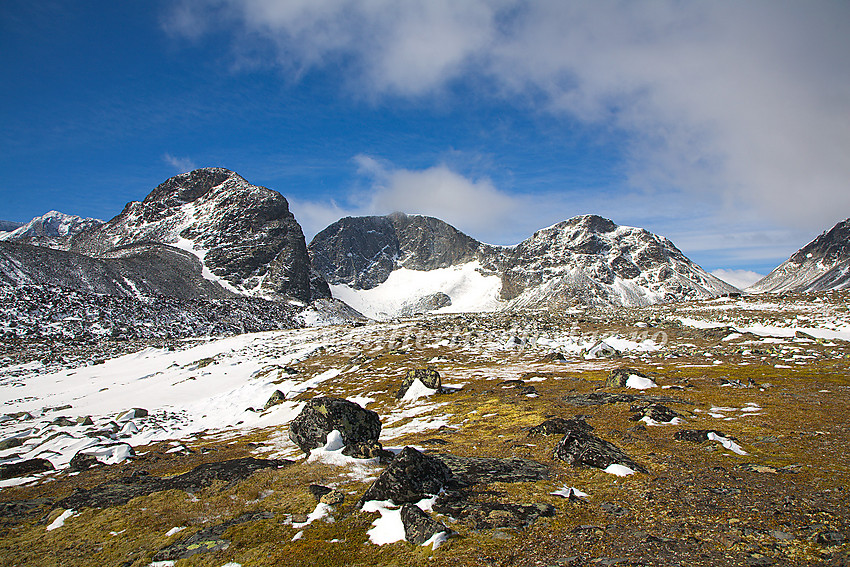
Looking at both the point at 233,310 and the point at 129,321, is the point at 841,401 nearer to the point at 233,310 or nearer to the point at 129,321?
the point at 129,321

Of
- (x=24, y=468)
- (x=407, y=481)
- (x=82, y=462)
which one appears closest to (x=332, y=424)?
(x=407, y=481)

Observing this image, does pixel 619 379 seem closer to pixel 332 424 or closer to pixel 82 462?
pixel 332 424

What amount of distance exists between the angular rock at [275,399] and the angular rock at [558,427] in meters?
23.3

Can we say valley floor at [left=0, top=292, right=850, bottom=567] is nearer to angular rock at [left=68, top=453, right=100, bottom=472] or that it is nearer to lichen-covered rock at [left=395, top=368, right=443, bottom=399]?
angular rock at [left=68, top=453, right=100, bottom=472]

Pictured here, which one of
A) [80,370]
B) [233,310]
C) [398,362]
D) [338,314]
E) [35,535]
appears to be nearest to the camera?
[35,535]

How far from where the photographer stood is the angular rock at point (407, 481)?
9828 mm

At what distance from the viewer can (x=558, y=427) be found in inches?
607

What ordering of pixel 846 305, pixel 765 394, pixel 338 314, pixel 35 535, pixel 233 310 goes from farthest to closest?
pixel 338 314
pixel 233 310
pixel 846 305
pixel 765 394
pixel 35 535

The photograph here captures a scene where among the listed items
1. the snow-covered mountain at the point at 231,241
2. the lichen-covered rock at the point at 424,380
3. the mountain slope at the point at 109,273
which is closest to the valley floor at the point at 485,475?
the lichen-covered rock at the point at 424,380

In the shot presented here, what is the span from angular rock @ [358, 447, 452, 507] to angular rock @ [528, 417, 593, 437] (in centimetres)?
619


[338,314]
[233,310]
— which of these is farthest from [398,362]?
[338,314]

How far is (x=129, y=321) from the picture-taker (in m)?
86.1

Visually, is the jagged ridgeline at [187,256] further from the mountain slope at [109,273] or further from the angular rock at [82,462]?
the angular rock at [82,462]

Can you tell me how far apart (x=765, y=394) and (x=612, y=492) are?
1535 centimetres
